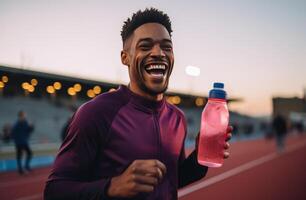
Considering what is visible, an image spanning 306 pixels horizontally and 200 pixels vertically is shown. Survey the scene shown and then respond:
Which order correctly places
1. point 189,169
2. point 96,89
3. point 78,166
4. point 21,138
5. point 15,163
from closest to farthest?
1. point 78,166
2. point 189,169
3. point 21,138
4. point 15,163
5. point 96,89

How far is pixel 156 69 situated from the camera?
1916 mm

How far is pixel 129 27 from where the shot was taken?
204 centimetres

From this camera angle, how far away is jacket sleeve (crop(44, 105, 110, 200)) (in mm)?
1639

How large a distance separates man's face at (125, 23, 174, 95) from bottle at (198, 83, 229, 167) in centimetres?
28

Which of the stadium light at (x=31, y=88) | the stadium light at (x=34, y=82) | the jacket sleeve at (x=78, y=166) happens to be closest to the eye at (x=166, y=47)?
the jacket sleeve at (x=78, y=166)

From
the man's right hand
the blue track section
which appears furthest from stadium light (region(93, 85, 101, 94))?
the man's right hand

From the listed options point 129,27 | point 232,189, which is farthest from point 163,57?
point 232,189

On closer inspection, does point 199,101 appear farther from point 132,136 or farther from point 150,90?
point 132,136

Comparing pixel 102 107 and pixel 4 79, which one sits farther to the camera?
pixel 4 79

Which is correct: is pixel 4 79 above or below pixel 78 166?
below

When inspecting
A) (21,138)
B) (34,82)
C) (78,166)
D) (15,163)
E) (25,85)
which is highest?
(78,166)

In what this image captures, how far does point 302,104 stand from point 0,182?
7300 centimetres

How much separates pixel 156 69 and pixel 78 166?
0.61 m

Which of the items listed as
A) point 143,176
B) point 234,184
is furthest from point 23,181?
point 143,176
